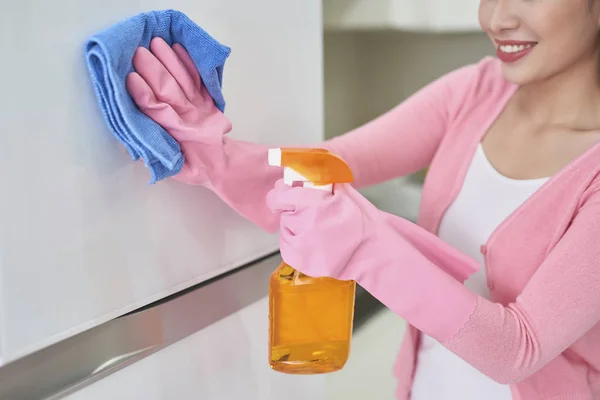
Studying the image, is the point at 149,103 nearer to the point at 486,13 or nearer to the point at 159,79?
the point at 159,79

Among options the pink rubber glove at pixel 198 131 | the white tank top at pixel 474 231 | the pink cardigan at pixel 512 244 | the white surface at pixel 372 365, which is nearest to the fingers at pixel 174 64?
the pink rubber glove at pixel 198 131

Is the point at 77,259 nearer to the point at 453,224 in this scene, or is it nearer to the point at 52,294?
the point at 52,294

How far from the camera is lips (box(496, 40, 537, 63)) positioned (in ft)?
2.07

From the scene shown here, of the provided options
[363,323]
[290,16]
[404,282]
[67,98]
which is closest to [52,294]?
[67,98]

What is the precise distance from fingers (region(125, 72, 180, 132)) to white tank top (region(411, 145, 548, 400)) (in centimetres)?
38

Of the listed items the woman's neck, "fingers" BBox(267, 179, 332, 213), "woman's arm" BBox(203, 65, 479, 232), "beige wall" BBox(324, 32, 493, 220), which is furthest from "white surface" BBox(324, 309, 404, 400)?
"fingers" BBox(267, 179, 332, 213)

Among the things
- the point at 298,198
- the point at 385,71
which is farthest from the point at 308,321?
the point at 385,71

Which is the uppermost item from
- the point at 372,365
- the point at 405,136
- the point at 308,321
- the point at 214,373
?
the point at 405,136

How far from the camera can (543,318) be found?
55cm

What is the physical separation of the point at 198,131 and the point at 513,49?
36 centimetres

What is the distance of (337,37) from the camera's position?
1.33 m

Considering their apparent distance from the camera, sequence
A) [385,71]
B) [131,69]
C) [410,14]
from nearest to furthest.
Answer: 1. [131,69]
2. [410,14]
3. [385,71]

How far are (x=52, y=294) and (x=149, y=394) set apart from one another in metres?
0.17

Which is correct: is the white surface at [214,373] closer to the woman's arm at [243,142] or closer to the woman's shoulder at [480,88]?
the woman's arm at [243,142]
